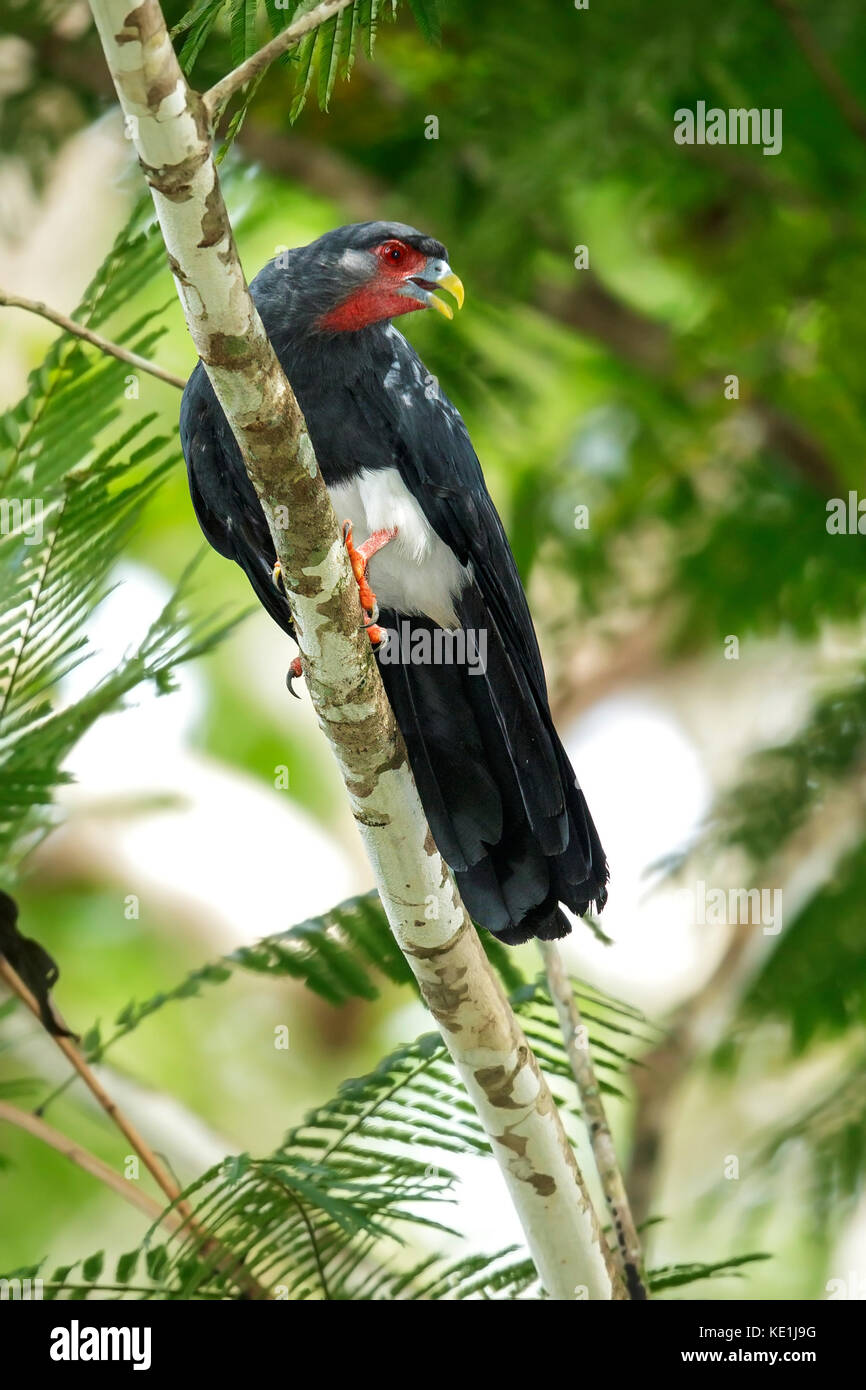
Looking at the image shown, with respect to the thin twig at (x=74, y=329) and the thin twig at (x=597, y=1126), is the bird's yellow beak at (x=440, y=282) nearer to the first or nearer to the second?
the thin twig at (x=74, y=329)

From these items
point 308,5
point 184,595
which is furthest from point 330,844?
point 308,5

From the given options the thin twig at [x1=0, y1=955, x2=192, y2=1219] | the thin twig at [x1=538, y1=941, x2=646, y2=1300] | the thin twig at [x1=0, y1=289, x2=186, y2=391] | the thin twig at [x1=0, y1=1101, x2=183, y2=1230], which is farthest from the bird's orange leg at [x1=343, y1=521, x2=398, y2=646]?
the thin twig at [x1=0, y1=1101, x2=183, y2=1230]

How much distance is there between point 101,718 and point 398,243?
98 cm

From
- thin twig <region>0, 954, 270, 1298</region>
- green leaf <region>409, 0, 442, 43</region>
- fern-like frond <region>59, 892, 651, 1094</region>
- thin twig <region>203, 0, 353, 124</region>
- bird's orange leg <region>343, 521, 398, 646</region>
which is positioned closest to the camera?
thin twig <region>203, 0, 353, 124</region>

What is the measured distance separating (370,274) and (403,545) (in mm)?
478

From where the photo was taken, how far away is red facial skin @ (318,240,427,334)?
2486mm

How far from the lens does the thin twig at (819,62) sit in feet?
11.3

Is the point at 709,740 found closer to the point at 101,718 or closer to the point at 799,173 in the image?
the point at 799,173

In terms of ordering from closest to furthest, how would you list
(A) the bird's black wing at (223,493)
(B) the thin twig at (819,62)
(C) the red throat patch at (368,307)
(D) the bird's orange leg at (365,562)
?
1. (D) the bird's orange leg at (365,562)
2. (A) the bird's black wing at (223,493)
3. (C) the red throat patch at (368,307)
4. (B) the thin twig at (819,62)

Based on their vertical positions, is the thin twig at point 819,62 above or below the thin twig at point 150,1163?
above

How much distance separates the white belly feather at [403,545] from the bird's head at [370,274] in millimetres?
296

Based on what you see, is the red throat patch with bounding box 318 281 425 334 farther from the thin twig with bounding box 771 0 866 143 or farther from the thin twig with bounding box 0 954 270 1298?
the thin twig with bounding box 771 0 866 143

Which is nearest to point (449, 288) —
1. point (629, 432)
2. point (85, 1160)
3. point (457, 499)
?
point (457, 499)

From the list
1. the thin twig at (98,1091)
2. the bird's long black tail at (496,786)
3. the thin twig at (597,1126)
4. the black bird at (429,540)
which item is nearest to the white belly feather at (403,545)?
the black bird at (429,540)
